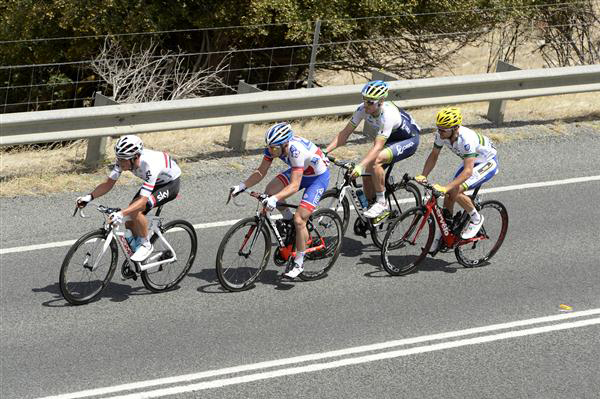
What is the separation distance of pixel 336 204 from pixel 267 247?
3.92 ft

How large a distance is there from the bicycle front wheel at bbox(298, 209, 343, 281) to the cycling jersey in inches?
45.6

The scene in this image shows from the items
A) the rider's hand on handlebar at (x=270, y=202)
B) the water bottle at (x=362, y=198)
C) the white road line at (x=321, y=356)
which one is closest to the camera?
the white road line at (x=321, y=356)

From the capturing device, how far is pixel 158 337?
1005cm

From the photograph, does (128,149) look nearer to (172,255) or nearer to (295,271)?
(172,255)

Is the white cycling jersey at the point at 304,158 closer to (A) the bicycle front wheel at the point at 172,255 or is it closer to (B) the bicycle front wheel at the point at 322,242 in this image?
(B) the bicycle front wheel at the point at 322,242

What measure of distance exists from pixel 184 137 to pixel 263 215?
4.90 m

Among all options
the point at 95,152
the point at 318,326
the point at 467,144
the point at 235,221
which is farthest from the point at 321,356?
the point at 95,152

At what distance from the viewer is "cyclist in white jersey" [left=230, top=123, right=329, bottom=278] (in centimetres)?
1078

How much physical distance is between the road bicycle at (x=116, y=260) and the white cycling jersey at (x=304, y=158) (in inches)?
49.3

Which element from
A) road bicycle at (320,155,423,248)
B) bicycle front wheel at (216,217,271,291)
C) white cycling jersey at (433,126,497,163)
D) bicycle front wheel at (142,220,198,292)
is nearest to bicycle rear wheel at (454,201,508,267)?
white cycling jersey at (433,126,497,163)

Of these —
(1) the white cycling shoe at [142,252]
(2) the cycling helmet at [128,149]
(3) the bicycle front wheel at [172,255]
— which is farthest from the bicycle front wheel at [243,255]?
(2) the cycling helmet at [128,149]

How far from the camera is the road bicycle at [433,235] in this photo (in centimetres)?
1155

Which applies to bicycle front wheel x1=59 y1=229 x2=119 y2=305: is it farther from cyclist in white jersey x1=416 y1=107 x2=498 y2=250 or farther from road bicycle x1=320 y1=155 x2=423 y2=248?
cyclist in white jersey x1=416 y1=107 x2=498 y2=250

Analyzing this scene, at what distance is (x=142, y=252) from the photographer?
1073 centimetres
